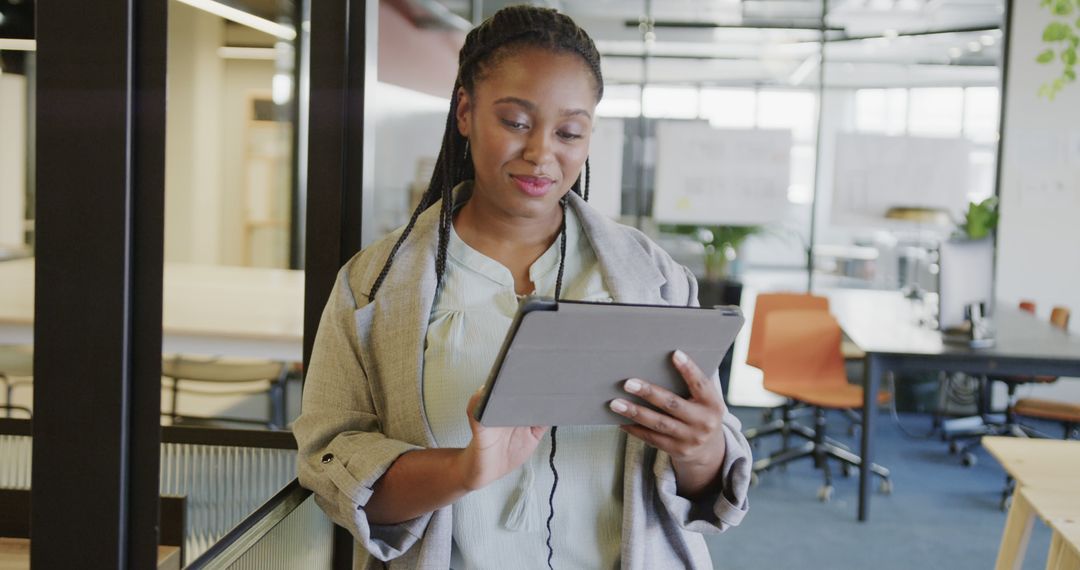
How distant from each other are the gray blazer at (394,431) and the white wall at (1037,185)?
6.18 meters

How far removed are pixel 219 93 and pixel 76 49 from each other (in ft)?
22.1

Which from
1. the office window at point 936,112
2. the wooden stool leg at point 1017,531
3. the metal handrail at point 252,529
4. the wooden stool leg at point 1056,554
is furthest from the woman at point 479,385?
the office window at point 936,112

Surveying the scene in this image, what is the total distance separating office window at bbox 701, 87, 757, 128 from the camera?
6922 millimetres

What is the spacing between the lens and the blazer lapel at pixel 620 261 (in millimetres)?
1338

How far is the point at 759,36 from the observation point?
7133mm

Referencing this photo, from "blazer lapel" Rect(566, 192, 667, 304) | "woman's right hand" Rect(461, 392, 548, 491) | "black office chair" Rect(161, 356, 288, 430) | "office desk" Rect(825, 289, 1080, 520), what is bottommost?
"black office chair" Rect(161, 356, 288, 430)

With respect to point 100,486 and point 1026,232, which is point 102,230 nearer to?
point 100,486

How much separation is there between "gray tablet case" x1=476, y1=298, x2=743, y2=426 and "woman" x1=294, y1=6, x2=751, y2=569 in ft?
0.27

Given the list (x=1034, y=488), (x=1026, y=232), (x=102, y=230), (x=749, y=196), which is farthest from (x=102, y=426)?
(x=1026, y=232)

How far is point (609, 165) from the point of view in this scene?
22.8 feet

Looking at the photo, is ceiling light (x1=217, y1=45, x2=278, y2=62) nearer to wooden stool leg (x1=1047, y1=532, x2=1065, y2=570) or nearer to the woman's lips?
wooden stool leg (x1=1047, y1=532, x2=1065, y2=570)

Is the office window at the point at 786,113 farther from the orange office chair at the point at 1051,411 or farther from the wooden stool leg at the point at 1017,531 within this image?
the wooden stool leg at the point at 1017,531

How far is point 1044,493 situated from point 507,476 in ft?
5.65

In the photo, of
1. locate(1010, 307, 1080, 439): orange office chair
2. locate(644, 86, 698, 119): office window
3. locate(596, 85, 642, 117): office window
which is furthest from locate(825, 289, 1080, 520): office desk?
locate(596, 85, 642, 117): office window
